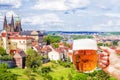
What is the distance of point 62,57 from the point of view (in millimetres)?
29641

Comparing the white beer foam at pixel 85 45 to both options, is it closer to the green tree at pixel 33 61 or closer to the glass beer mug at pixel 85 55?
the glass beer mug at pixel 85 55

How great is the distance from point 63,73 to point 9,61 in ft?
12.4

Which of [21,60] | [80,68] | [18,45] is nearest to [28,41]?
[18,45]

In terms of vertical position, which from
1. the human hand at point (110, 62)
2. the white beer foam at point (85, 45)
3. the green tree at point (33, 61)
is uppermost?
the white beer foam at point (85, 45)

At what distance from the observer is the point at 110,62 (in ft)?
4.53

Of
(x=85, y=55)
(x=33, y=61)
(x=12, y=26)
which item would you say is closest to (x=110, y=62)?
(x=85, y=55)

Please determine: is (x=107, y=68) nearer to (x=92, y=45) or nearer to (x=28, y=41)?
(x=92, y=45)

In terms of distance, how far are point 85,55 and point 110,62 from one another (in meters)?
0.13

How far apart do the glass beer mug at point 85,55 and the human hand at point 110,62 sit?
0.04m

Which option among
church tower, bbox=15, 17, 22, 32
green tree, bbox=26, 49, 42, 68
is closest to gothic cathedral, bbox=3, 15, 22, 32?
church tower, bbox=15, 17, 22, 32

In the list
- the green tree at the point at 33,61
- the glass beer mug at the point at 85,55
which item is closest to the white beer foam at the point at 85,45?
the glass beer mug at the point at 85,55

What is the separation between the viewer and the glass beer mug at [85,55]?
145 cm

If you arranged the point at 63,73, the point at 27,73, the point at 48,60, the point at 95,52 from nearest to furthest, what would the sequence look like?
the point at 95,52, the point at 27,73, the point at 63,73, the point at 48,60

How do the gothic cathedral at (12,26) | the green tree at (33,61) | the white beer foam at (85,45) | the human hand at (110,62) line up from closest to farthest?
the human hand at (110,62) < the white beer foam at (85,45) < the green tree at (33,61) < the gothic cathedral at (12,26)
